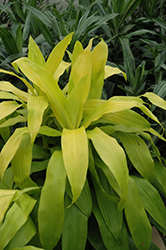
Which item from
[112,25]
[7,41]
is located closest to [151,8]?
[112,25]

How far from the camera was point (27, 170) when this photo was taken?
57 cm

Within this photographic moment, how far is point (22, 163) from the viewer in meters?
0.58

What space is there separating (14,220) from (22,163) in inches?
5.2

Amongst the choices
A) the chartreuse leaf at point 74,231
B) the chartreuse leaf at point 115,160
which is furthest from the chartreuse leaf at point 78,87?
the chartreuse leaf at point 74,231

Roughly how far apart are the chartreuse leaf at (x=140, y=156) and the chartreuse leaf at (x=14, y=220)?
0.95 ft

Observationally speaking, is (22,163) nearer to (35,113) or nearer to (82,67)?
(35,113)

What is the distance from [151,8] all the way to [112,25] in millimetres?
282

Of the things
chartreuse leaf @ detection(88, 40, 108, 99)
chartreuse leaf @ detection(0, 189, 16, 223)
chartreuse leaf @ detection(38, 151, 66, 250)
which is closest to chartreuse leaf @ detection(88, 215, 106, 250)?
chartreuse leaf @ detection(38, 151, 66, 250)

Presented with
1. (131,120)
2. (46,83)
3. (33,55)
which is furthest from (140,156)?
(33,55)

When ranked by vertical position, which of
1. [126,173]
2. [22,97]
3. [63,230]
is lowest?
[63,230]

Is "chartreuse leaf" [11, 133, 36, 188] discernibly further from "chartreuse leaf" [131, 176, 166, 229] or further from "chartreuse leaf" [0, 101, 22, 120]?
"chartreuse leaf" [131, 176, 166, 229]

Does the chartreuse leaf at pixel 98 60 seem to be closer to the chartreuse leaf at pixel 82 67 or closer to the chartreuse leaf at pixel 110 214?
the chartreuse leaf at pixel 82 67

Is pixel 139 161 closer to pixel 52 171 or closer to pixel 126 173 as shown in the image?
pixel 126 173

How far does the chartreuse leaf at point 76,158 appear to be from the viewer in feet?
1.59
